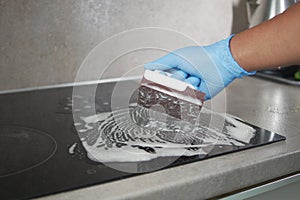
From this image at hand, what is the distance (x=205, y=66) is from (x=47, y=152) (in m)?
0.46

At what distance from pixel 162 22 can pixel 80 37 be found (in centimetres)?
32

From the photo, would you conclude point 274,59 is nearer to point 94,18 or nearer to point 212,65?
point 212,65

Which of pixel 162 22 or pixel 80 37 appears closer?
pixel 80 37

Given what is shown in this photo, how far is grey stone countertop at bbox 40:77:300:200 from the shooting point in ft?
1.65

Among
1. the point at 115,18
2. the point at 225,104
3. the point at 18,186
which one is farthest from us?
the point at 115,18

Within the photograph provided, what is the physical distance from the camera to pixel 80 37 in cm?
109

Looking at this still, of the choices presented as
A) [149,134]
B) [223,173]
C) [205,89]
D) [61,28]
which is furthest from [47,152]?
[61,28]

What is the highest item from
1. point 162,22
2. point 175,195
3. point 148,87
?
point 162,22

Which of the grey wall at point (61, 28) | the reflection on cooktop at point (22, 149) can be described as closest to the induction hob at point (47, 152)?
the reflection on cooktop at point (22, 149)

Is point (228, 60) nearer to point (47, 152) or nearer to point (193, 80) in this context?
point (193, 80)

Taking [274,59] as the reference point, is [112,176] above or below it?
below

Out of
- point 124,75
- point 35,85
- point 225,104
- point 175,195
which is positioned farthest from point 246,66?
point 35,85

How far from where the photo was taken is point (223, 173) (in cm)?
58

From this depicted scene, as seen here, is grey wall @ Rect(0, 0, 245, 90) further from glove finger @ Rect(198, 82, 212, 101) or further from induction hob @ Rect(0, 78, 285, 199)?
glove finger @ Rect(198, 82, 212, 101)
